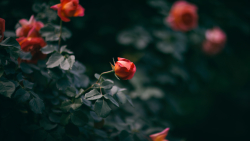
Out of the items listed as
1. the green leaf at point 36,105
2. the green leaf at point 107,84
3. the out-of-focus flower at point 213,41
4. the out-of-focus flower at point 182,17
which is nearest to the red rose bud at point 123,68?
the green leaf at point 107,84

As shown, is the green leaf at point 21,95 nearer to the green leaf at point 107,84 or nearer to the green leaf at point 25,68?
the green leaf at point 25,68

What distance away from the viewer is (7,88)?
1.88 feet

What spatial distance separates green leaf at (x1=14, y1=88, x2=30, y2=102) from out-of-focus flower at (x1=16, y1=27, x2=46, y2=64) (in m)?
0.22

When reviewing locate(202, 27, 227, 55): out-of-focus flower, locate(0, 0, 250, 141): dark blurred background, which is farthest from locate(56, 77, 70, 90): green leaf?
locate(202, 27, 227, 55): out-of-focus flower

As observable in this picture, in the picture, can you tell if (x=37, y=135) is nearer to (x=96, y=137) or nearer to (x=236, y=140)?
(x=96, y=137)

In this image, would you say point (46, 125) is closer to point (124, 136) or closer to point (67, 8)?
point (124, 136)

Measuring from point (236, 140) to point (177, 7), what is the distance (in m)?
2.77

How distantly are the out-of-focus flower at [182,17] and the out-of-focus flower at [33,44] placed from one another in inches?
42.6

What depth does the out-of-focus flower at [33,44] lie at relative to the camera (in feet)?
2.48

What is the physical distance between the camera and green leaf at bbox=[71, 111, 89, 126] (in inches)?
25.5

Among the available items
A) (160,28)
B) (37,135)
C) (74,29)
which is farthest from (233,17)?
(37,135)

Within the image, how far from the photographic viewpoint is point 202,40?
1.69 m

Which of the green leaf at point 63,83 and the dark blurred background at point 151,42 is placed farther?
the dark blurred background at point 151,42

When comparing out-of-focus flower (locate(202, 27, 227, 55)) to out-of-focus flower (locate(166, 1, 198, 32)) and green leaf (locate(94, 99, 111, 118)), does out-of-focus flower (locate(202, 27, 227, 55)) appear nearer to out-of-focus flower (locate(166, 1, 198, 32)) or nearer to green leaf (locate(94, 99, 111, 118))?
out-of-focus flower (locate(166, 1, 198, 32))
